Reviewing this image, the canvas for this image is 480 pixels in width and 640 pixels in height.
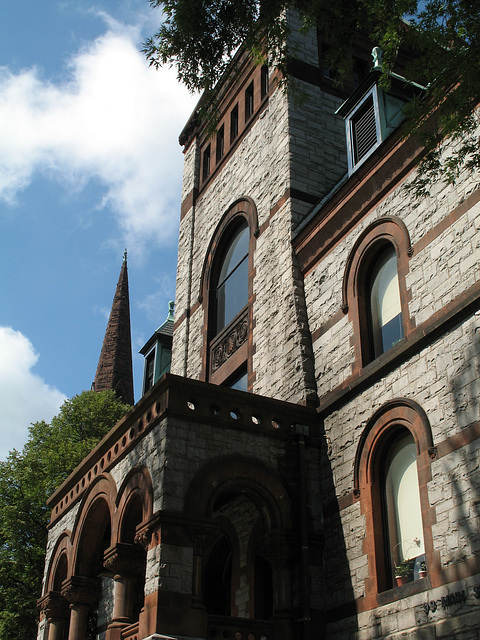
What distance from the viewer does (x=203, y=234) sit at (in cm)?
2269

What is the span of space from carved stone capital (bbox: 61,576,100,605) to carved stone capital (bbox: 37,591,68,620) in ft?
3.65

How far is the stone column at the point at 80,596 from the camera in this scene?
15617 mm

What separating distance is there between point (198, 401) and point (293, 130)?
8.70m

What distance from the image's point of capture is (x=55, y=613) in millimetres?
16703

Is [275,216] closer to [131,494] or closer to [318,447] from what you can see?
[318,447]

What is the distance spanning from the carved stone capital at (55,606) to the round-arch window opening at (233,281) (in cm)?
773

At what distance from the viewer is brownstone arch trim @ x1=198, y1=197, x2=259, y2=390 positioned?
18.2m

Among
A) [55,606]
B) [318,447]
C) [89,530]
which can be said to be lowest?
[55,606]

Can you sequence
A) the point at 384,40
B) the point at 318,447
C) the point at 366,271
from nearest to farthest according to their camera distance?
the point at 384,40 < the point at 318,447 < the point at 366,271

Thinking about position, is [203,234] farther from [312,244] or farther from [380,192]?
[380,192]

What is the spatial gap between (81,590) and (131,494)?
3673 mm

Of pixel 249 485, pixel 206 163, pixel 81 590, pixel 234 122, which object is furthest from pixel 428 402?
pixel 206 163

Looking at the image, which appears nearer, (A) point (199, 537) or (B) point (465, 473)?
(B) point (465, 473)

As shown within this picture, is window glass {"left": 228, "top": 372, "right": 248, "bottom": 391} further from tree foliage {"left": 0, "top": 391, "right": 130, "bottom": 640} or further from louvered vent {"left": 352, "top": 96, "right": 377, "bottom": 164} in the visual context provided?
tree foliage {"left": 0, "top": 391, "right": 130, "bottom": 640}
